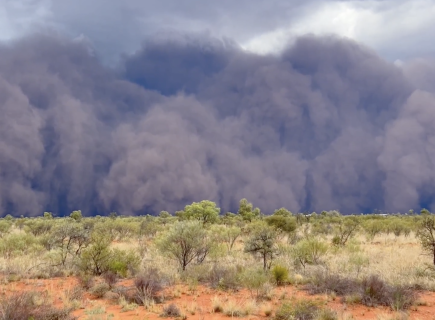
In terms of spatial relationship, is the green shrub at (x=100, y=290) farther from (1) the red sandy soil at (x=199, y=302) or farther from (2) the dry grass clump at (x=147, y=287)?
(2) the dry grass clump at (x=147, y=287)

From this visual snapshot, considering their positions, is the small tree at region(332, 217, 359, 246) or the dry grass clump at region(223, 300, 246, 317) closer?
the dry grass clump at region(223, 300, 246, 317)

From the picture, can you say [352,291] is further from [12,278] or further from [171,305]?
[12,278]

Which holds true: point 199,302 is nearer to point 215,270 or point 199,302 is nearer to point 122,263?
point 215,270

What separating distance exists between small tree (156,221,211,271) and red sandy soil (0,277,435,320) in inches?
175

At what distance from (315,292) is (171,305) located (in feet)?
23.2

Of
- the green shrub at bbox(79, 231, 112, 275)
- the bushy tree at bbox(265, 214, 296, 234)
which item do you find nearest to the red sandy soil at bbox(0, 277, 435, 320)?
the green shrub at bbox(79, 231, 112, 275)

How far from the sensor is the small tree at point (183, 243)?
22.3m

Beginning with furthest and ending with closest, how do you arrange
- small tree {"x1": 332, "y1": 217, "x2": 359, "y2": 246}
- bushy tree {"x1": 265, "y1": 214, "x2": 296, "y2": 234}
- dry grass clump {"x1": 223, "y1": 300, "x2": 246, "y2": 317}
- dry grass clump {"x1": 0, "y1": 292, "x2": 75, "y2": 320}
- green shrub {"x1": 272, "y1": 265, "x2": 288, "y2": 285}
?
bushy tree {"x1": 265, "y1": 214, "x2": 296, "y2": 234}
small tree {"x1": 332, "y1": 217, "x2": 359, "y2": 246}
green shrub {"x1": 272, "y1": 265, "x2": 288, "y2": 285}
dry grass clump {"x1": 223, "y1": 300, "x2": 246, "y2": 317}
dry grass clump {"x1": 0, "y1": 292, "x2": 75, "y2": 320}

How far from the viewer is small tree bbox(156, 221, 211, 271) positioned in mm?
22266

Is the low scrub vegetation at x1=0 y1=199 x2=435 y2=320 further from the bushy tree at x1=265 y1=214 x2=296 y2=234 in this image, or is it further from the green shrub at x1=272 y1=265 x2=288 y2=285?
the bushy tree at x1=265 y1=214 x2=296 y2=234

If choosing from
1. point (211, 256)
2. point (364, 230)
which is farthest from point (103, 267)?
point (364, 230)

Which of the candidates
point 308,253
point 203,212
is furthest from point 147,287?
point 203,212

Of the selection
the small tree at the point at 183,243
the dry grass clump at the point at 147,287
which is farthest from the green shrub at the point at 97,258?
the dry grass clump at the point at 147,287

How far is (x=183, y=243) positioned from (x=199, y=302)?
7.65 m
